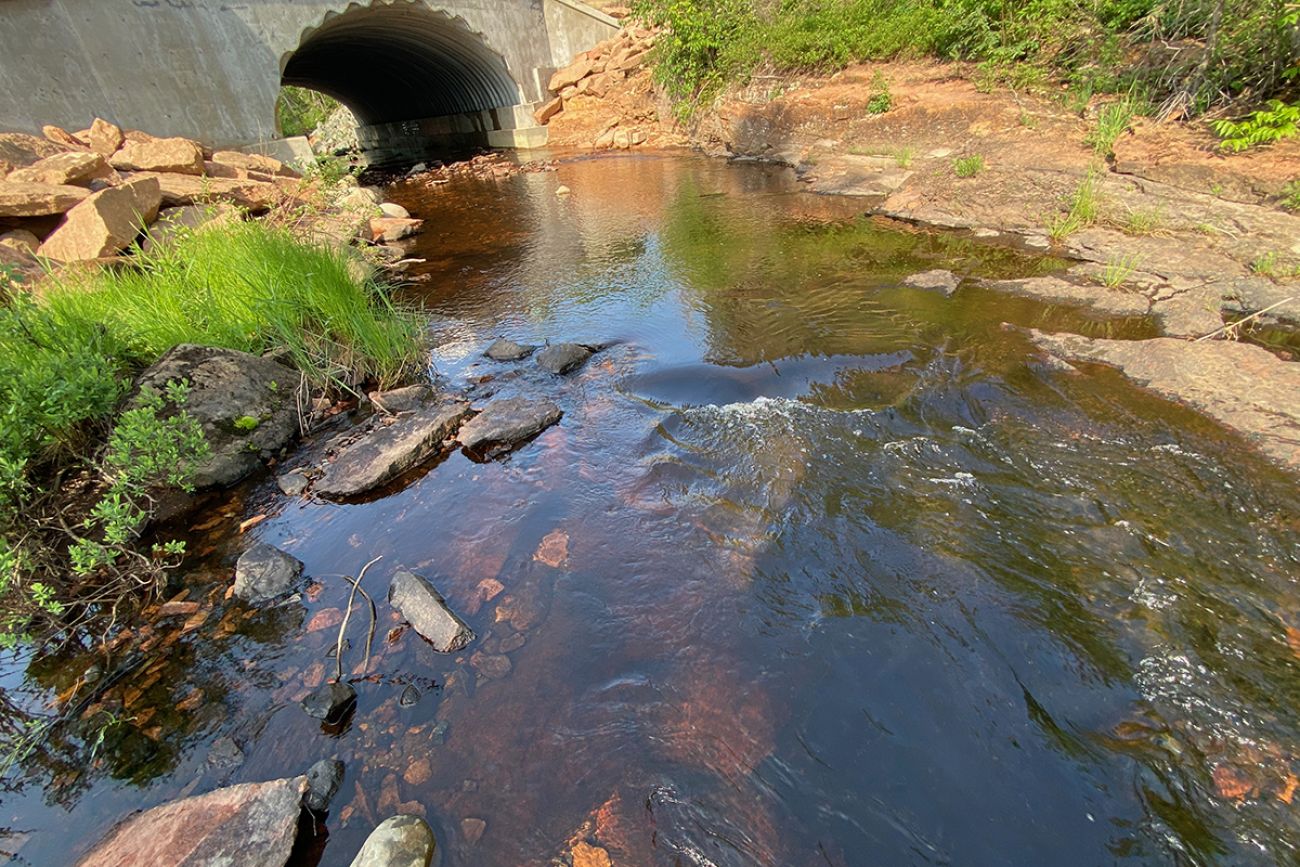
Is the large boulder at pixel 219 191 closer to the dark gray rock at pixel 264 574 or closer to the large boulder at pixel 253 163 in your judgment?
the large boulder at pixel 253 163

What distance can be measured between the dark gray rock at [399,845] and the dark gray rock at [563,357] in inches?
157

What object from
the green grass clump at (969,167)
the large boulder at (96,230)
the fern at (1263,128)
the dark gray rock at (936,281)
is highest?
the large boulder at (96,230)

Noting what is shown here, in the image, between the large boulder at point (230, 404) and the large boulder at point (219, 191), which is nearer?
the large boulder at point (230, 404)

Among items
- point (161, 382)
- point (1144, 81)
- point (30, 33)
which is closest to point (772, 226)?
point (1144, 81)

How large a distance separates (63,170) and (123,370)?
6182mm

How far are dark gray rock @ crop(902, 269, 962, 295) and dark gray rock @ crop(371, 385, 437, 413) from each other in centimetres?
532

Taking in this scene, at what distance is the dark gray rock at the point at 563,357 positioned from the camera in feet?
18.4

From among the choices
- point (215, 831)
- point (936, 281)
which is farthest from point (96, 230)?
point (936, 281)

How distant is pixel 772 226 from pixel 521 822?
875 cm

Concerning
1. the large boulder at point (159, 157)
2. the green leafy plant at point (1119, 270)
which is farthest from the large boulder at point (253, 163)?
the green leafy plant at point (1119, 270)

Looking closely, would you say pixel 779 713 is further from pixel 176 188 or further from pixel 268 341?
pixel 176 188

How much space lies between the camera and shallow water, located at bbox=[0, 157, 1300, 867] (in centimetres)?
218

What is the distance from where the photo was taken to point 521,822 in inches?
88.4

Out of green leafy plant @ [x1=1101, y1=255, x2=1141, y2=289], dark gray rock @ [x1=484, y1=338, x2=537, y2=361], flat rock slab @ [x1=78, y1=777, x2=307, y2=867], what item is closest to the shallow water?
flat rock slab @ [x1=78, y1=777, x2=307, y2=867]
